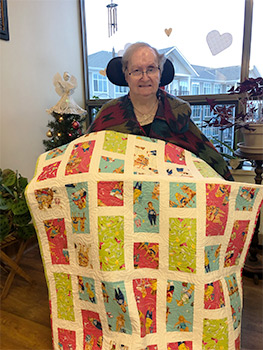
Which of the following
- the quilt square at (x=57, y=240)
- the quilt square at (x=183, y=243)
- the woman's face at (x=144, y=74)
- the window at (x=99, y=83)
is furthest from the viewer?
the window at (x=99, y=83)

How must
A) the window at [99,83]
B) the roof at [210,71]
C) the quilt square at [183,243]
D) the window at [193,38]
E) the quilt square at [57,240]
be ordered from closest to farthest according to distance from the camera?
1. the quilt square at [183,243]
2. the quilt square at [57,240]
3. the window at [193,38]
4. the roof at [210,71]
5. the window at [99,83]

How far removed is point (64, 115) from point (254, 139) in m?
1.60

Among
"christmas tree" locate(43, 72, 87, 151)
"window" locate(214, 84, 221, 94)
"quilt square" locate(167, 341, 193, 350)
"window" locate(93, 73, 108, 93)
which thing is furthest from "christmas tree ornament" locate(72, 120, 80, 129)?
"quilt square" locate(167, 341, 193, 350)

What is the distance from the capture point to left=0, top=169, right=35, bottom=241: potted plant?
1871mm

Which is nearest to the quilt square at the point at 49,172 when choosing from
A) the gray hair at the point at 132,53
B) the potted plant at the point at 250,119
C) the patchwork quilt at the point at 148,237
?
the patchwork quilt at the point at 148,237

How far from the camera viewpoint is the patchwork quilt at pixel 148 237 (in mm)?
1136

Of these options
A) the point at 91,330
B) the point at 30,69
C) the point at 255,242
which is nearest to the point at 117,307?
the point at 91,330

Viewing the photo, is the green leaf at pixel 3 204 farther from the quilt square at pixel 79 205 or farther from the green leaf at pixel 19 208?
the quilt square at pixel 79 205

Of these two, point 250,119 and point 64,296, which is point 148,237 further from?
point 250,119

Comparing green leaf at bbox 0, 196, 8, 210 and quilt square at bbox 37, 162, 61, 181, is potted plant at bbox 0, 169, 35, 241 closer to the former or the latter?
green leaf at bbox 0, 196, 8, 210

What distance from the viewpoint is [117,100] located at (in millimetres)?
1594

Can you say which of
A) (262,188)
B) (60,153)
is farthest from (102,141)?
(262,188)

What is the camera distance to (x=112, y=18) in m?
2.96

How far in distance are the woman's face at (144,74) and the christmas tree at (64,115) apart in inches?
46.5
